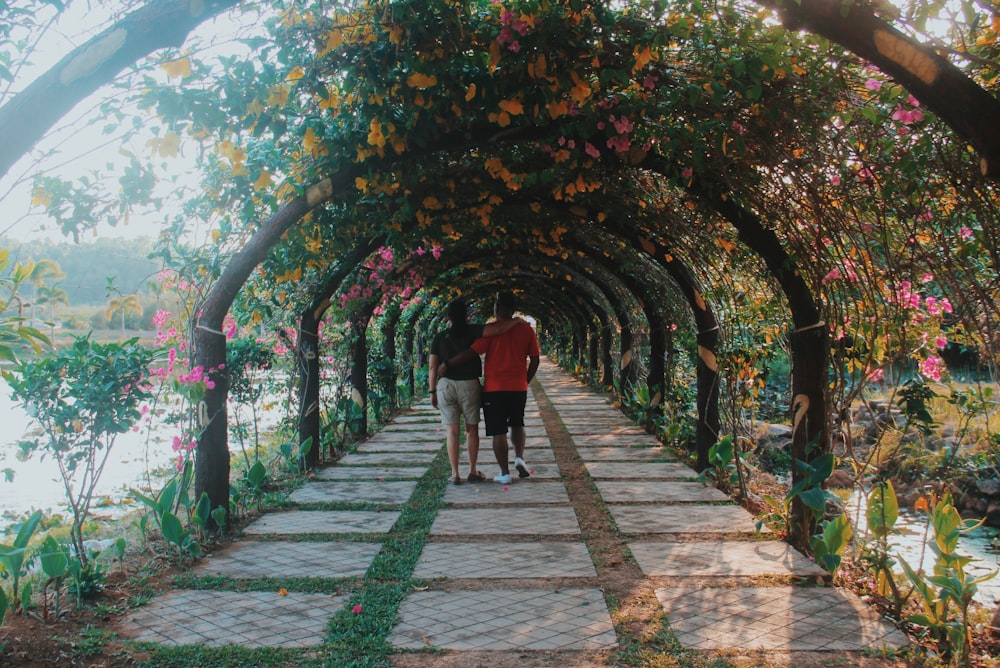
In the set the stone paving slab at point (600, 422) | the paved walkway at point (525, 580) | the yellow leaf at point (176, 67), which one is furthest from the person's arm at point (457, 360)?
the stone paving slab at point (600, 422)

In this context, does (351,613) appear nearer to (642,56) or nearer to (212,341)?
(212,341)

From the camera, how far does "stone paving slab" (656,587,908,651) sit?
2.83 metres

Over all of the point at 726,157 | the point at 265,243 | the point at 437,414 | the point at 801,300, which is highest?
the point at 726,157

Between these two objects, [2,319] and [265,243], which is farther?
[265,243]

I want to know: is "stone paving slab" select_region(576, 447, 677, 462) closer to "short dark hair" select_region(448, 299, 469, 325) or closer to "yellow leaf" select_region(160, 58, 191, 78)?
"short dark hair" select_region(448, 299, 469, 325)

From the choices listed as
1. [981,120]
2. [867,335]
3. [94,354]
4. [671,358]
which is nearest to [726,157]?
[867,335]

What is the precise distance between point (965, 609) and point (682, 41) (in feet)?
8.10

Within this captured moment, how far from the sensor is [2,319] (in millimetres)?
2627

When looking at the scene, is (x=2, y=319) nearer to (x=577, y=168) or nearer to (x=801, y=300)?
(x=577, y=168)

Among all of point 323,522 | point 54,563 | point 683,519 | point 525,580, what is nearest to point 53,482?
point 323,522

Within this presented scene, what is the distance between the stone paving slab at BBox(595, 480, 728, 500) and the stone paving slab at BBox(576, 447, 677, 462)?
1051 mm

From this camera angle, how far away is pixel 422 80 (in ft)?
11.3

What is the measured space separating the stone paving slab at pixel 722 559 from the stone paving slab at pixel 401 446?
152 inches

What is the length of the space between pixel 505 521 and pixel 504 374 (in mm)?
1457
